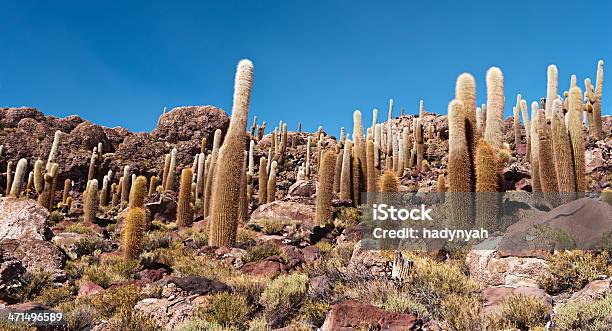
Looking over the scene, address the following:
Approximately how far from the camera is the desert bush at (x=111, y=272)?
32.6 feet

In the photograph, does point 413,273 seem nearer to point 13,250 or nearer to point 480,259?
point 480,259

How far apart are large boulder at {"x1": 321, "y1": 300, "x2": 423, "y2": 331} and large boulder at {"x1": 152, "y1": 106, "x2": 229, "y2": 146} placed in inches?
1340

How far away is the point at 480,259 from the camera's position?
8.76 m

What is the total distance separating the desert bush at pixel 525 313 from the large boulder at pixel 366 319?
3.65ft

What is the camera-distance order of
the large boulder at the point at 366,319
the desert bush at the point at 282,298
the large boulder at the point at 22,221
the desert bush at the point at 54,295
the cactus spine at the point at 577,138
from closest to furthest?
the large boulder at the point at 366,319 < the desert bush at the point at 282,298 < the desert bush at the point at 54,295 < the large boulder at the point at 22,221 < the cactus spine at the point at 577,138

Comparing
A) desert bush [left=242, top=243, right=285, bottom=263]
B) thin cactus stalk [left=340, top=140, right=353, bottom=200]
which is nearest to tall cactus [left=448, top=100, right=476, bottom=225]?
desert bush [left=242, top=243, right=285, bottom=263]

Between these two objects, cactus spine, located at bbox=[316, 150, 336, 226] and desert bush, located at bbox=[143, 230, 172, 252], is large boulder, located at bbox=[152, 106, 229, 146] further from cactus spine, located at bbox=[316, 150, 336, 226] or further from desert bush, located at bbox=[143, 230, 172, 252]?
desert bush, located at bbox=[143, 230, 172, 252]

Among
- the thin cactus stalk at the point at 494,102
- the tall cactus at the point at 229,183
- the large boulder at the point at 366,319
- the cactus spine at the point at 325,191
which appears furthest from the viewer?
the cactus spine at the point at 325,191

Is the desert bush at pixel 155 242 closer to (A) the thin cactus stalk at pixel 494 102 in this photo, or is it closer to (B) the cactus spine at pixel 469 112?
(B) the cactus spine at pixel 469 112

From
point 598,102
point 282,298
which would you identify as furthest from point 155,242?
point 598,102

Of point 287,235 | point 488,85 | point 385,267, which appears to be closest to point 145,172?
point 287,235

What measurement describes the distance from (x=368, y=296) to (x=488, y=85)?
415 inches

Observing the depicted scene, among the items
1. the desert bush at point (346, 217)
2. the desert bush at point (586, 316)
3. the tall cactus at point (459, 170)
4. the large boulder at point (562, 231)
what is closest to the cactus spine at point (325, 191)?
the desert bush at point (346, 217)

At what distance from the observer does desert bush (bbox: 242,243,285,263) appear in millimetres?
11695
